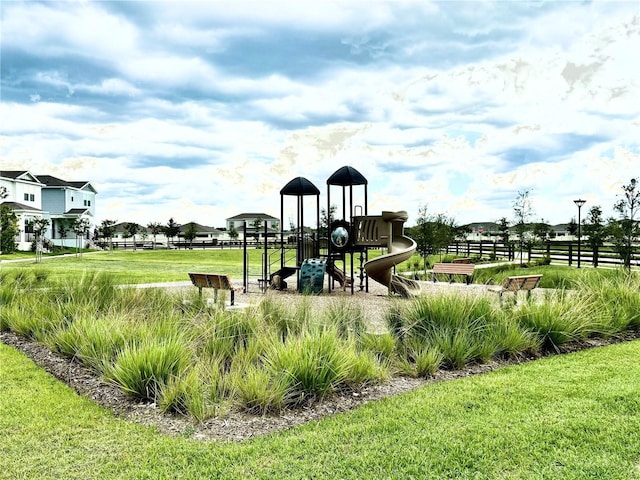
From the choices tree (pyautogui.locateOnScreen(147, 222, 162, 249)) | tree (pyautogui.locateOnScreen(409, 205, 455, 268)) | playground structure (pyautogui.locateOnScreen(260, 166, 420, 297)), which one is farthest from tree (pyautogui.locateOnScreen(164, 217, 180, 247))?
playground structure (pyautogui.locateOnScreen(260, 166, 420, 297))

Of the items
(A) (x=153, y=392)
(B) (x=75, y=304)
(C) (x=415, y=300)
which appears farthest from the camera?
(B) (x=75, y=304)

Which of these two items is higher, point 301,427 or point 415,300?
point 415,300

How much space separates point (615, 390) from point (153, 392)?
4709 millimetres

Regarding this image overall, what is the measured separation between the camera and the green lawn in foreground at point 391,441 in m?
3.71

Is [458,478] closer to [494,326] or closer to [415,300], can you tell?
[494,326]

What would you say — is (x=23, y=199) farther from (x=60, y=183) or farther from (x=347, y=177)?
(x=347, y=177)

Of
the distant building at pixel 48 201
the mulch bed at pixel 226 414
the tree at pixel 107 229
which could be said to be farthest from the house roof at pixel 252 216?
the mulch bed at pixel 226 414

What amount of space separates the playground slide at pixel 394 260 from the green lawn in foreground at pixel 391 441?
7.88 m

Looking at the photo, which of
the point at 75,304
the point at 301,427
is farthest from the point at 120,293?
the point at 301,427

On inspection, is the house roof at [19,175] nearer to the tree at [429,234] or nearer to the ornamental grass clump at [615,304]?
the tree at [429,234]

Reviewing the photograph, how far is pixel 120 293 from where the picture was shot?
961 centimetres

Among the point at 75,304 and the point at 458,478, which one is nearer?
the point at 458,478

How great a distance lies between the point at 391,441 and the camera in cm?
410

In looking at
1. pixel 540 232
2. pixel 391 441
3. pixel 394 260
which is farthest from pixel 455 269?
pixel 540 232
